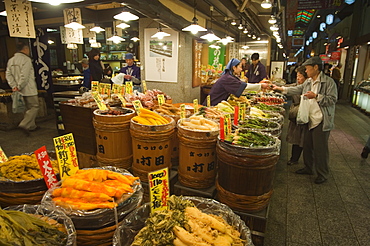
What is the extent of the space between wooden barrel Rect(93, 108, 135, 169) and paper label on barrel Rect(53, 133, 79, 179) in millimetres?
817

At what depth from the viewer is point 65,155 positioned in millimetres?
2545

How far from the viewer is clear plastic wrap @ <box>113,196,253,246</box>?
6.15 feet

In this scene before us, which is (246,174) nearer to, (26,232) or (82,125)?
(26,232)

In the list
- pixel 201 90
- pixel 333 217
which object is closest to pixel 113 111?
pixel 333 217

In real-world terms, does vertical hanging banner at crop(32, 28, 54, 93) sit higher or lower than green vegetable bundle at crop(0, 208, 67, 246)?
higher

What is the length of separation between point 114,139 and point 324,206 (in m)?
3.68

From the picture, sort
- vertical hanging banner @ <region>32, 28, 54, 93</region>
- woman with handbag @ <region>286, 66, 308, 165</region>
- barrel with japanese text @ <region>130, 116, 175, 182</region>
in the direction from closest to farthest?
1. barrel with japanese text @ <region>130, 116, 175, 182</region>
2. woman with handbag @ <region>286, 66, 308, 165</region>
3. vertical hanging banner @ <region>32, 28, 54, 93</region>

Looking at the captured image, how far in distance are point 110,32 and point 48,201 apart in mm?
13423

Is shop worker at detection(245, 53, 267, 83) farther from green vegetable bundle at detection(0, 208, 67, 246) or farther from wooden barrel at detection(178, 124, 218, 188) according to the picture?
green vegetable bundle at detection(0, 208, 67, 246)

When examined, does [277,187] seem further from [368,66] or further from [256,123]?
[368,66]

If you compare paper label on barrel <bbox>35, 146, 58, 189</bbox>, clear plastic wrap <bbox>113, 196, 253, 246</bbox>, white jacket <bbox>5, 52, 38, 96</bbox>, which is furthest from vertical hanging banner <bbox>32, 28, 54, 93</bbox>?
clear plastic wrap <bbox>113, 196, 253, 246</bbox>

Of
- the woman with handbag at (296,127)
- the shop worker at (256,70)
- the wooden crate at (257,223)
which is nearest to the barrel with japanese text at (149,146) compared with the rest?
the wooden crate at (257,223)

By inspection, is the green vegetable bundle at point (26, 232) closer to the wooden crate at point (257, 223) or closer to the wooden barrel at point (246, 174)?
the wooden barrel at point (246, 174)

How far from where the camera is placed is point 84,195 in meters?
2.06
